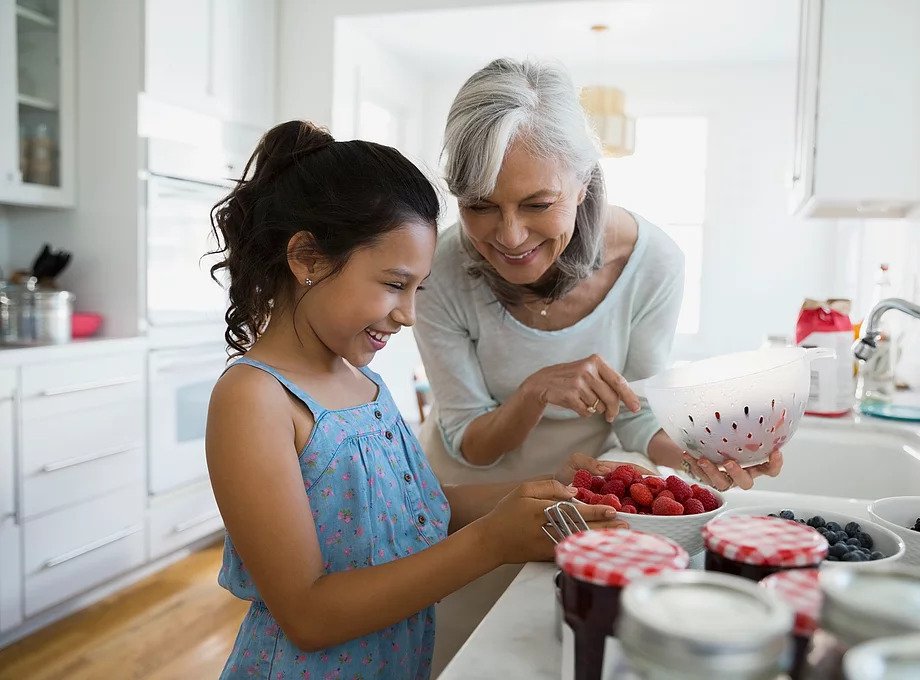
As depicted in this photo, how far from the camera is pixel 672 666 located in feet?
1.16

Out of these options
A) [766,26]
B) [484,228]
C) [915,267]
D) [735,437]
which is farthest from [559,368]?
[766,26]

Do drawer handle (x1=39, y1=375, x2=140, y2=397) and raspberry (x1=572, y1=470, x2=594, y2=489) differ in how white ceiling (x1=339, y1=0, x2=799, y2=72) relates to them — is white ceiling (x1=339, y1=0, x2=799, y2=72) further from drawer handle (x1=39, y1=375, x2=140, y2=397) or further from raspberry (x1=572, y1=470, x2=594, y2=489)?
raspberry (x1=572, y1=470, x2=594, y2=489)

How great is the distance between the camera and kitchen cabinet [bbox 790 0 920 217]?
85.7 inches

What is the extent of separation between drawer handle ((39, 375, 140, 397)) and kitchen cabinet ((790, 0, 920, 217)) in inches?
91.7

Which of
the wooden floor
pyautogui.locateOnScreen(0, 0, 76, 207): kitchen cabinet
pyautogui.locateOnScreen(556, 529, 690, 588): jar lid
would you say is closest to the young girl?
pyautogui.locateOnScreen(556, 529, 690, 588): jar lid

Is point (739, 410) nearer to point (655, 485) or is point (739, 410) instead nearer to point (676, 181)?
point (655, 485)

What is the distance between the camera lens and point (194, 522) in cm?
328

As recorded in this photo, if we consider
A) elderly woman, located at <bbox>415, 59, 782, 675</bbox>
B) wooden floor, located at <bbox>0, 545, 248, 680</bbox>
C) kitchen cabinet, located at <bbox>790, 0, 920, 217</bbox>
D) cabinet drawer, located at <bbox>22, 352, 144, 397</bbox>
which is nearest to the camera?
elderly woman, located at <bbox>415, 59, 782, 675</bbox>

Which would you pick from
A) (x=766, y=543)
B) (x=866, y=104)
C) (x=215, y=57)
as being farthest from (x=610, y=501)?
(x=215, y=57)

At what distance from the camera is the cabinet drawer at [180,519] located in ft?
10.0

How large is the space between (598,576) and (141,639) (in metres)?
2.51

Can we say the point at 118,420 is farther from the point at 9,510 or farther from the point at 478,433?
the point at 478,433

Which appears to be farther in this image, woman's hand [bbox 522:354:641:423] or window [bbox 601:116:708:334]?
window [bbox 601:116:708:334]

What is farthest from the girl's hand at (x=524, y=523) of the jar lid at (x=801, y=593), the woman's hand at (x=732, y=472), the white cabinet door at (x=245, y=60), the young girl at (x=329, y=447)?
the white cabinet door at (x=245, y=60)
